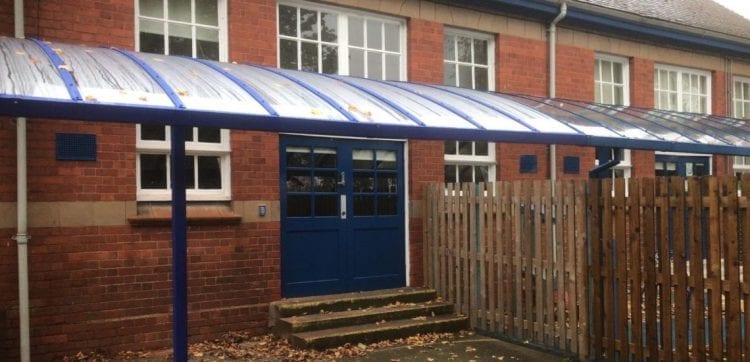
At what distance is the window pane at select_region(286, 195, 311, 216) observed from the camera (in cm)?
772

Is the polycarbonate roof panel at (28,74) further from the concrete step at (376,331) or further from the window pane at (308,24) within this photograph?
the concrete step at (376,331)

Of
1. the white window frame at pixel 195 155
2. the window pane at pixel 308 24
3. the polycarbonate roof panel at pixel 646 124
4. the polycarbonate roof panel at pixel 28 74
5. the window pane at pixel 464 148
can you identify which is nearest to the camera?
the polycarbonate roof panel at pixel 28 74

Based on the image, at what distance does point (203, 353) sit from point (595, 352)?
397 cm

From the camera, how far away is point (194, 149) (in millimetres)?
7086

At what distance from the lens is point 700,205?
16.3 feet

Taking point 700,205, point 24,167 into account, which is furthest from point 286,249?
point 700,205

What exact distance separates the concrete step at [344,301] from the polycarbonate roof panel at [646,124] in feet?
11.1

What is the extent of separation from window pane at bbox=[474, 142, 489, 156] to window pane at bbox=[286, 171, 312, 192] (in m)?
2.86

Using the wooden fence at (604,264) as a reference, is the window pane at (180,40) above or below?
above

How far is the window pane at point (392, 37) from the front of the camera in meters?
8.78

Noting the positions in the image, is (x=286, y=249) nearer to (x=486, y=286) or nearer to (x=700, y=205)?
(x=486, y=286)

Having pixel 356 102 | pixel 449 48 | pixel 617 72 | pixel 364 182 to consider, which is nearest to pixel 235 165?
pixel 364 182

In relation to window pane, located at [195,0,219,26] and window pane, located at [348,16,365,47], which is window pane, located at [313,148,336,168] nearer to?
window pane, located at [348,16,365,47]

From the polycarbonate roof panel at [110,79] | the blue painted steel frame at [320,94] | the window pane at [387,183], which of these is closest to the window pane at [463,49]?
the window pane at [387,183]
